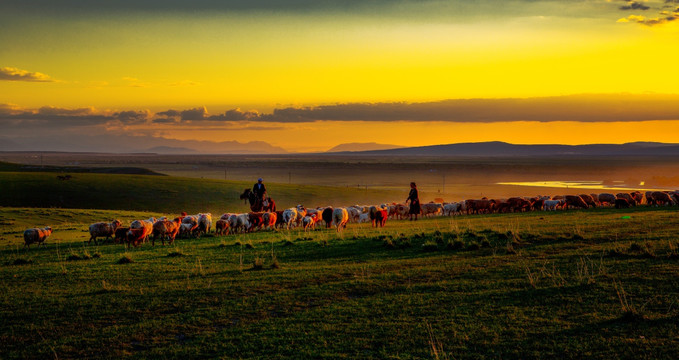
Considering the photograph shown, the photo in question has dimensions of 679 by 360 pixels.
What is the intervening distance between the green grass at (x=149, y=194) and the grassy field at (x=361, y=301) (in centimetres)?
2989

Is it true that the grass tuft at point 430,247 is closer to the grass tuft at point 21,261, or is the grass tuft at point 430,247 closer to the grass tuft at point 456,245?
the grass tuft at point 456,245

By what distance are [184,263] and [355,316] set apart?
8.66m

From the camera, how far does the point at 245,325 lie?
10.1m

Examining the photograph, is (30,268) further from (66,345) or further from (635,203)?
(635,203)

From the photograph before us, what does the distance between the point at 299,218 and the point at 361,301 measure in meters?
20.7

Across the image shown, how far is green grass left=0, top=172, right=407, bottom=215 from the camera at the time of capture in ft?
157

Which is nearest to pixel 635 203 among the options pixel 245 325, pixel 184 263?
pixel 184 263

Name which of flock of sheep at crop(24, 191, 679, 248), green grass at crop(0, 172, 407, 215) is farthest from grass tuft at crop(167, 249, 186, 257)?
green grass at crop(0, 172, 407, 215)

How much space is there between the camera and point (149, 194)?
172ft

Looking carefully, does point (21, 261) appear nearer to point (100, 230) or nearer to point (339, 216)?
Answer: point (100, 230)

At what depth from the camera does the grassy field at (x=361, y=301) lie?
28.7 ft

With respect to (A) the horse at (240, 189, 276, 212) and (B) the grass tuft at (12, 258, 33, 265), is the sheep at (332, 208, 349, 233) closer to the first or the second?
(A) the horse at (240, 189, 276, 212)

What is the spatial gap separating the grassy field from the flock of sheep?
3.68m

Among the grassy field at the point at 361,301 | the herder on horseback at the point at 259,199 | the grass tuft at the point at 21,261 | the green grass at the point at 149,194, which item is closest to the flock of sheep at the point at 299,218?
the herder on horseback at the point at 259,199
